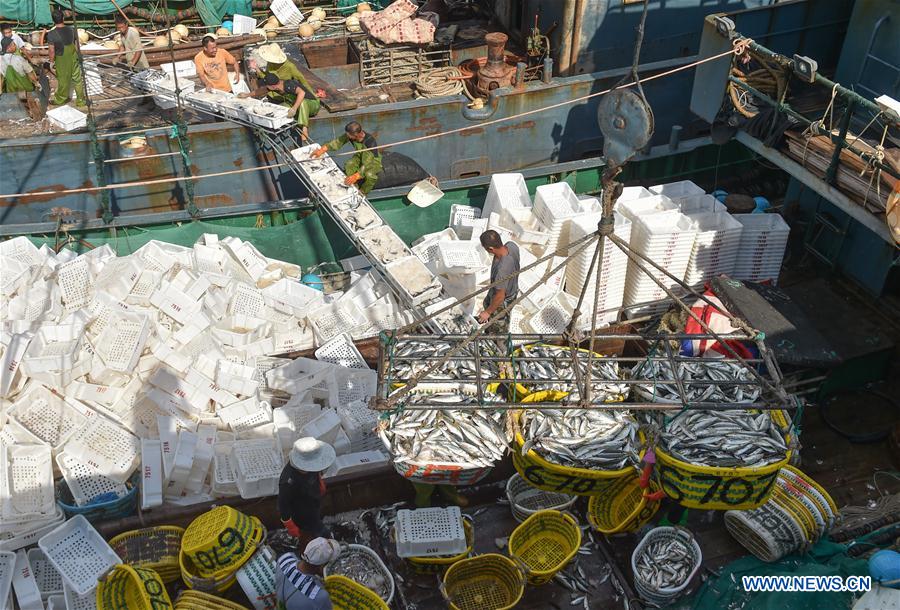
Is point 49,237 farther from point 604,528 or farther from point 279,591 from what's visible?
point 604,528

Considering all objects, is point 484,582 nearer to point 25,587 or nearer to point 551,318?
point 551,318

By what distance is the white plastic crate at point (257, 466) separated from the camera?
7.00 m

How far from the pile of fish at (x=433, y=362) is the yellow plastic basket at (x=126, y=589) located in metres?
2.43

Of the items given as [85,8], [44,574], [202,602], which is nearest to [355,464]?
[202,602]

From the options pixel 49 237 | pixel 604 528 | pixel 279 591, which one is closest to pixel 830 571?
pixel 604 528

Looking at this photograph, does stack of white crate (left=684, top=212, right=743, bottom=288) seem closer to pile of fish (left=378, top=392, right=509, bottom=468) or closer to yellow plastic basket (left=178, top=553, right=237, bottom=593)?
pile of fish (left=378, top=392, right=509, bottom=468)

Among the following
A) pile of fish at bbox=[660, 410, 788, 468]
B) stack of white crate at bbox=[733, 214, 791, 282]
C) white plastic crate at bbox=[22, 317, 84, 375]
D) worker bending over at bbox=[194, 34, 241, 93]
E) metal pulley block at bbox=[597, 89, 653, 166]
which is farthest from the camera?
worker bending over at bbox=[194, 34, 241, 93]

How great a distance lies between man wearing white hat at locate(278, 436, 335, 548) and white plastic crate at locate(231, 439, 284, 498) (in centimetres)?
71

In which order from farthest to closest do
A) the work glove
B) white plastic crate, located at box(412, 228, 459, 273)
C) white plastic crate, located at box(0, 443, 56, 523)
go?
white plastic crate, located at box(412, 228, 459, 273), white plastic crate, located at box(0, 443, 56, 523), the work glove

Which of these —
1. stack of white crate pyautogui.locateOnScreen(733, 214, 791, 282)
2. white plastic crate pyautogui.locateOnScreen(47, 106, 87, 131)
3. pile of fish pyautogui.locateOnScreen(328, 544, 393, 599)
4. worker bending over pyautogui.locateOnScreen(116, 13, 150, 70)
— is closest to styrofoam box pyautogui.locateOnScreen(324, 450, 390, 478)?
pile of fish pyautogui.locateOnScreen(328, 544, 393, 599)

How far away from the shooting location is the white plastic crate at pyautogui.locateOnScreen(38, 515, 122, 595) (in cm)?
630

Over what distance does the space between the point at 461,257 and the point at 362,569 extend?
12.2 ft

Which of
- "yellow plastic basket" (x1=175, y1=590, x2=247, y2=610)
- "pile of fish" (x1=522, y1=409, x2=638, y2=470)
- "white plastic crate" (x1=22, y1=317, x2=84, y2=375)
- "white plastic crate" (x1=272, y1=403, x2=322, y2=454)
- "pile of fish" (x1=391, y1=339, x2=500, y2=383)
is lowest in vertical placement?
"yellow plastic basket" (x1=175, y1=590, x2=247, y2=610)

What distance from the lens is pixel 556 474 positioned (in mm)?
6129
